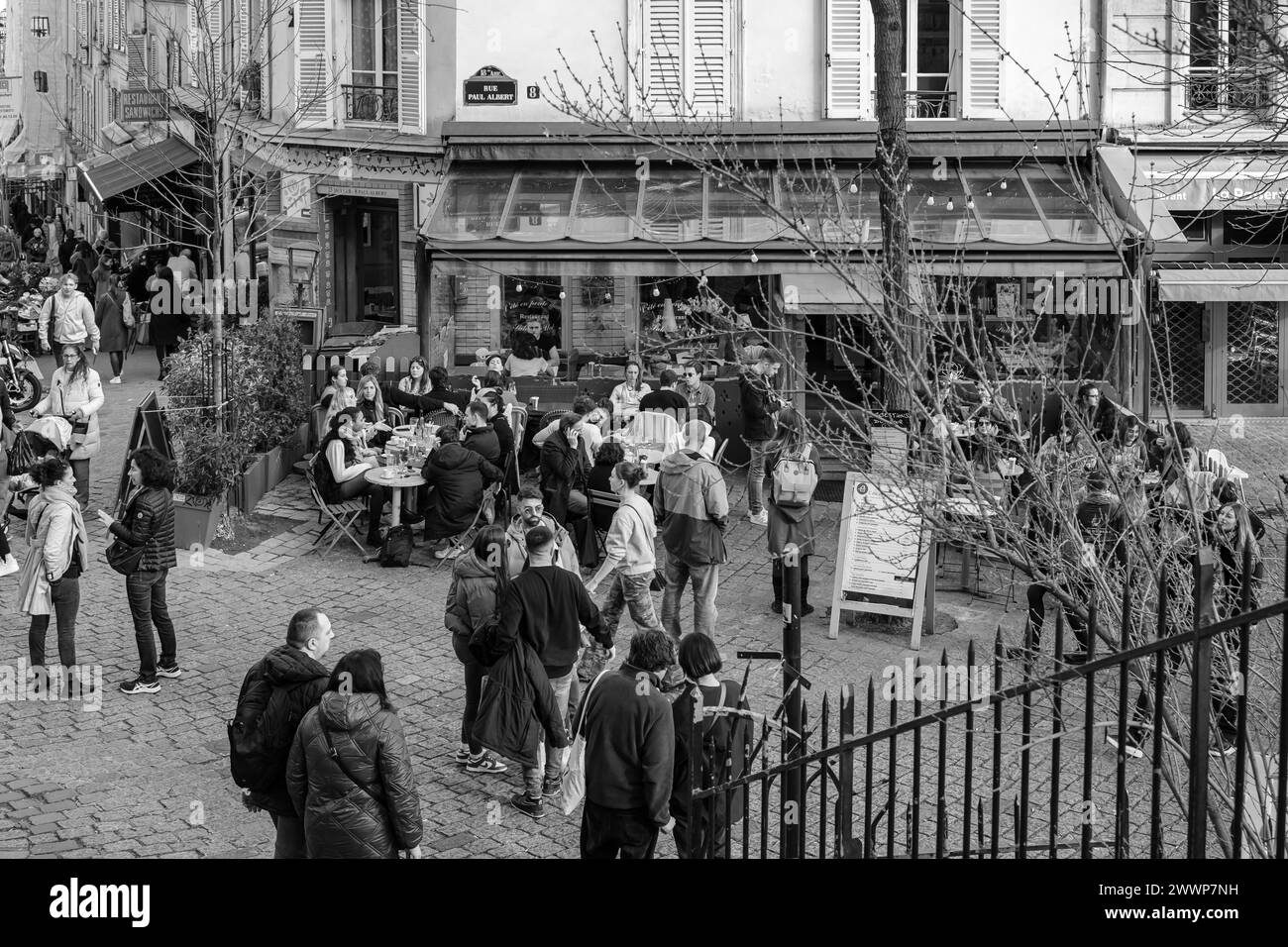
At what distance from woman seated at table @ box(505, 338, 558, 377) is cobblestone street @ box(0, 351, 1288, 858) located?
346cm

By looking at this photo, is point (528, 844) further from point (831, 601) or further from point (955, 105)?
point (955, 105)

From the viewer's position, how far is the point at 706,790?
682 cm

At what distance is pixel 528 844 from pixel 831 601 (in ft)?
17.0

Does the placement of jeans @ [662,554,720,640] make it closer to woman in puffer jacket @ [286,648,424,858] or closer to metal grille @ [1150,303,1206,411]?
woman in puffer jacket @ [286,648,424,858]

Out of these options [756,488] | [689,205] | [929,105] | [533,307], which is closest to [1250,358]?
[929,105]

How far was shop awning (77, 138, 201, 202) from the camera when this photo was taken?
24.5 m

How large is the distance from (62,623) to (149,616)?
1.92 ft

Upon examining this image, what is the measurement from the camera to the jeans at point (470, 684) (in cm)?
973

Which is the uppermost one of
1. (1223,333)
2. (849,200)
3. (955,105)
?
(955,105)

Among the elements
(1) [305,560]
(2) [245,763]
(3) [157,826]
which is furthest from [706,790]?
(1) [305,560]

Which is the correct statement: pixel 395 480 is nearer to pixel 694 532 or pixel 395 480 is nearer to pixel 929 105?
pixel 694 532

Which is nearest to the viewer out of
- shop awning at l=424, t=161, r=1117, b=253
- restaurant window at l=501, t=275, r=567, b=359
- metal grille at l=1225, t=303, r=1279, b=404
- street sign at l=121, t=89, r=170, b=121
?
shop awning at l=424, t=161, r=1117, b=253

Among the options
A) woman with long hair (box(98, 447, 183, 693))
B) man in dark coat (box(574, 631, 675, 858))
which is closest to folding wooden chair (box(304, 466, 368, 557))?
woman with long hair (box(98, 447, 183, 693))

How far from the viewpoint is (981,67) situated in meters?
21.6
